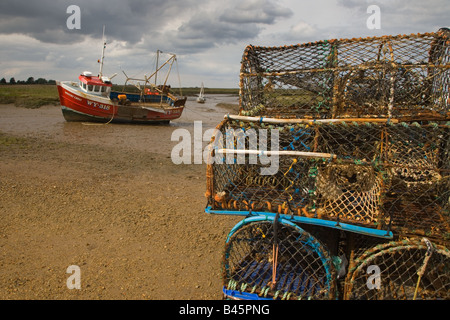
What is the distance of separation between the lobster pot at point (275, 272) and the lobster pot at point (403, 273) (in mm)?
214

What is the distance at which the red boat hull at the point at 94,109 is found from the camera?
17344mm

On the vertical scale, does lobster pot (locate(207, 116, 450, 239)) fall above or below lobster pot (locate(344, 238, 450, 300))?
above

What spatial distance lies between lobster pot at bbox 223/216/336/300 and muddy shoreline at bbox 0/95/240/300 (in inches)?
18.7

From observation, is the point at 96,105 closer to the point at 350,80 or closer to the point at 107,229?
the point at 107,229

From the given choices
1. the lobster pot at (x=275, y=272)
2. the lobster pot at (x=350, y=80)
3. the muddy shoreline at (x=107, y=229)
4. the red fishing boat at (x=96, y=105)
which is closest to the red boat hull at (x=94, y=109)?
the red fishing boat at (x=96, y=105)

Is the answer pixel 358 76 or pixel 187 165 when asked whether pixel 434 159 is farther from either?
pixel 187 165

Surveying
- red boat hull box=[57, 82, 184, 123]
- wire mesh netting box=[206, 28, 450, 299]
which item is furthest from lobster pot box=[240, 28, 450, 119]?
red boat hull box=[57, 82, 184, 123]

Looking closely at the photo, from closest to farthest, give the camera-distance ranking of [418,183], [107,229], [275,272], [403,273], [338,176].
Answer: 1. [403,273]
2. [275,272]
3. [338,176]
4. [418,183]
5. [107,229]

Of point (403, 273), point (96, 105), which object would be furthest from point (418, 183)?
point (96, 105)

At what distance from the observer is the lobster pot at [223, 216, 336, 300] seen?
2914 millimetres

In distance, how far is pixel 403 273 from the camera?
2.84 meters

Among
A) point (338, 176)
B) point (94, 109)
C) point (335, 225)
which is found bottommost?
point (335, 225)

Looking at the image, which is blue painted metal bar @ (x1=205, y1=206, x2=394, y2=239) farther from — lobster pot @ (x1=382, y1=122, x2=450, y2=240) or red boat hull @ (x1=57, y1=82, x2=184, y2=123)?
red boat hull @ (x1=57, y1=82, x2=184, y2=123)

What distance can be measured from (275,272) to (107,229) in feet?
8.88
